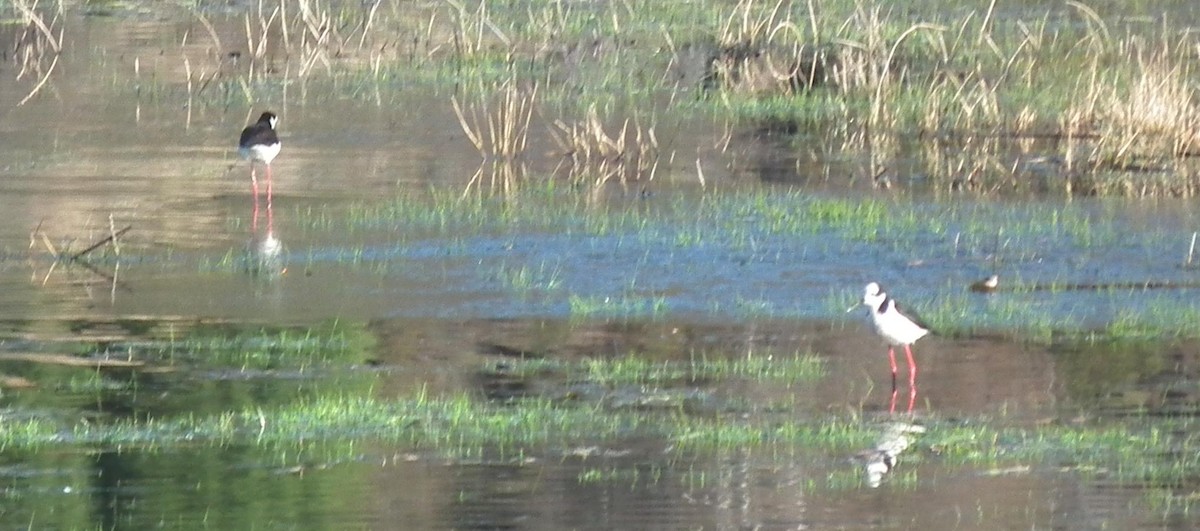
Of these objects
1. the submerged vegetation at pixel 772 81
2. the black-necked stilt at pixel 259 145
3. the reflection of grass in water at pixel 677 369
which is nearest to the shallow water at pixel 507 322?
the reflection of grass in water at pixel 677 369

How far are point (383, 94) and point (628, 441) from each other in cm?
1563

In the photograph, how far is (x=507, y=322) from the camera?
12.8 metres

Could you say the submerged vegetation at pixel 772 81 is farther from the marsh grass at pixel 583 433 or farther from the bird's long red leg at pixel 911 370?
the marsh grass at pixel 583 433

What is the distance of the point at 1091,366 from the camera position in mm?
11461

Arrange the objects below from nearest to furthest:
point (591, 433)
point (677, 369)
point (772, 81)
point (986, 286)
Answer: point (591, 433)
point (677, 369)
point (986, 286)
point (772, 81)

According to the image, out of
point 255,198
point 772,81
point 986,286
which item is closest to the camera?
point 986,286

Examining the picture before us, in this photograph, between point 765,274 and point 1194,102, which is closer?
point 765,274

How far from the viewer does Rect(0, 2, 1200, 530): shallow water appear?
879 cm

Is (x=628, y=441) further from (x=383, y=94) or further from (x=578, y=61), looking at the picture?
(x=578, y=61)

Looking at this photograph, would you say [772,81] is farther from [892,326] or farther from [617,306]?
[892,326]

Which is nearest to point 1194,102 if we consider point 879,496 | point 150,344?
point 150,344

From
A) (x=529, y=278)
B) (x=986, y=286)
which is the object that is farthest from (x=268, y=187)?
(x=986, y=286)

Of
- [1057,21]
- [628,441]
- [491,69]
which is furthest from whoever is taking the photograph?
[1057,21]

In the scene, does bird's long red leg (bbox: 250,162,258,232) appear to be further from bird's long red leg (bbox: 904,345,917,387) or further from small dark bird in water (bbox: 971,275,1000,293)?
bird's long red leg (bbox: 904,345,917,387)
